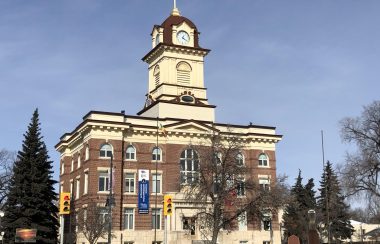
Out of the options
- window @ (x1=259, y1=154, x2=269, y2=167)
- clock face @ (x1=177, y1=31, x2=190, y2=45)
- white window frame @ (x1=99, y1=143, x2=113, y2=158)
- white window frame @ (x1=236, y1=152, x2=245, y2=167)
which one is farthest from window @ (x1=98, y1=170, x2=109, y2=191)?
Result: clock face @ (x1=177, y1=31, x2=190, y2=45)

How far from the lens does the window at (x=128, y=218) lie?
5388 centimetres

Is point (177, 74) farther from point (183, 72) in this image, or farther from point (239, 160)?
point (239, 160)

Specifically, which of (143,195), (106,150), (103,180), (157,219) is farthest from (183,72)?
(157,219)

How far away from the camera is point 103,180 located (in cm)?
5419

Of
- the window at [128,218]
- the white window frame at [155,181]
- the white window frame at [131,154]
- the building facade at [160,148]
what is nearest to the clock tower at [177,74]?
the building facade at [160,148]

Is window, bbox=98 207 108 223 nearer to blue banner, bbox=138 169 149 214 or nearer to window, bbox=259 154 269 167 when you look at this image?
blue banner, bbox=138 169 149 214

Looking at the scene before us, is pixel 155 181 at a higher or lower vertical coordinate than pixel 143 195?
higher

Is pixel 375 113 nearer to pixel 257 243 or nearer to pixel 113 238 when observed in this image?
pixel 257 243

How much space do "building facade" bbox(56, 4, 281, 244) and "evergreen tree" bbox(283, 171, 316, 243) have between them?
10.3 metres

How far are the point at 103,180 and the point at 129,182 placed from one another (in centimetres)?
292

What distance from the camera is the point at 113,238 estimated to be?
2051 inches

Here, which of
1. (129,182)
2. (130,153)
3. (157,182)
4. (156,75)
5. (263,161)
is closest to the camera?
(129,182)

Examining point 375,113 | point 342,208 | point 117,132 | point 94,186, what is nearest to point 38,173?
point 94,186

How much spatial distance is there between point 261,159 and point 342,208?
17.2 metres
